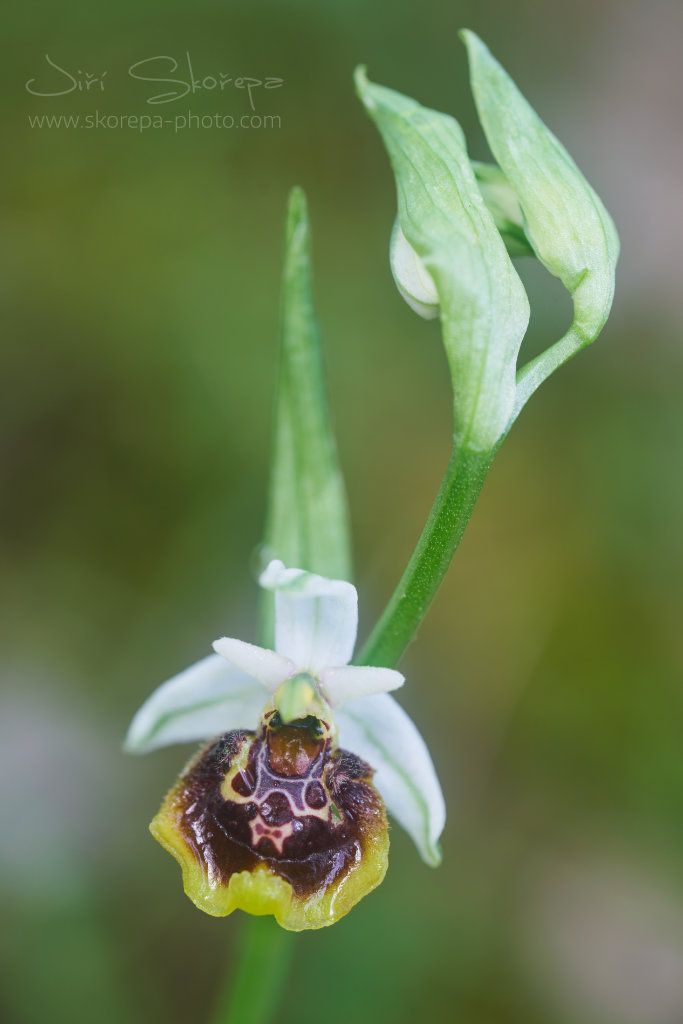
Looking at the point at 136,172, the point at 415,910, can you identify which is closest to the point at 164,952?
the point at 415,910

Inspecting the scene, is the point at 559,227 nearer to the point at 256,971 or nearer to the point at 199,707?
the point at 199,707

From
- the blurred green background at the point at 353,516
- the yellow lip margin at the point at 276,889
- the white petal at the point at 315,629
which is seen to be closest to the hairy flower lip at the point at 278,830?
the yellow lip margin at the point at 276,889

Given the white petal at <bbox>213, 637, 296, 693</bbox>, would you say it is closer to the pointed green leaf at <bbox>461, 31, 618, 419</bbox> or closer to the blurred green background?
the pointed green leaf at <bbox>461, 31, 618, 419</bbox>

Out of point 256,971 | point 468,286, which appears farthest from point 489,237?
point 256,971

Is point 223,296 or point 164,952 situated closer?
point 164,952

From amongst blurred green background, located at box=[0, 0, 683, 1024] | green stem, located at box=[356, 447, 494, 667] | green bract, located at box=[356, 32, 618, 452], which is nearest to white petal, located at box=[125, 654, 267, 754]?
green stem, located at box=[356, 447, 494, 667]

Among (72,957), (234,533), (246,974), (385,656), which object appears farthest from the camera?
(234,533)

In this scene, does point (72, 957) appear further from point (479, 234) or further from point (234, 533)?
point (479, 234)
